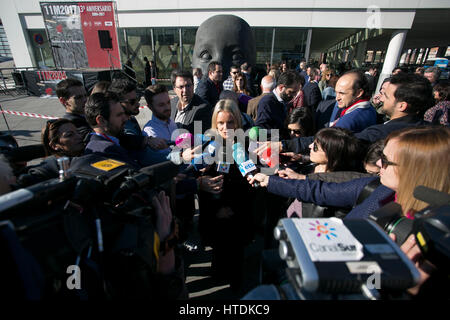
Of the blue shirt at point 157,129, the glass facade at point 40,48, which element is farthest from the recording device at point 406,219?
the glass facade at point 40,48

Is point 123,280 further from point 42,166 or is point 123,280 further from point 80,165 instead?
point 42,166

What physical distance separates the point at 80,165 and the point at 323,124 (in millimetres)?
3197

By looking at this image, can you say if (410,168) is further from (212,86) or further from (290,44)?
(290,44)

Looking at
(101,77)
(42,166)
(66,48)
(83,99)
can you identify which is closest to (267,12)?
(101,77)

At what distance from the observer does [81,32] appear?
12.8 meters

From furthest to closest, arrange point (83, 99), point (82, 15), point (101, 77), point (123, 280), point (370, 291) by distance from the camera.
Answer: point (82, 15) → point (101, 77) → point (83, 99) → point (123, 280) → point (370, 291)

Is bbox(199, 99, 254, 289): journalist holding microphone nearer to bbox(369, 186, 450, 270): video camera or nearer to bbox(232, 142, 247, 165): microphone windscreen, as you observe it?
bbox(232, 142, 247, 165): microphone windscreen

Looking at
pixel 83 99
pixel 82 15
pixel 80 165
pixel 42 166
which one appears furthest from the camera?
pixel 82 15

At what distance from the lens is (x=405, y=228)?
931 millimetres

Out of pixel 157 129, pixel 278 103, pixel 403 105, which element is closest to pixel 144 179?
pixel 157 129

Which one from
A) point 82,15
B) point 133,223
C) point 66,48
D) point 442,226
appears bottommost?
point 133,223

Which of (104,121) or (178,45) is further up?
(178,45)

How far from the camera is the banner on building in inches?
484

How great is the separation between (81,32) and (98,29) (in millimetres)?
1125
